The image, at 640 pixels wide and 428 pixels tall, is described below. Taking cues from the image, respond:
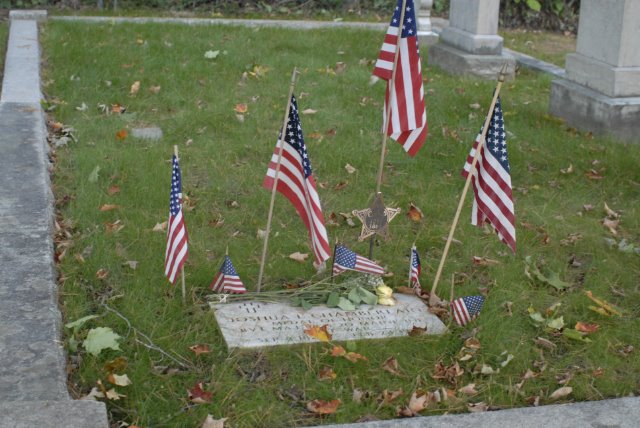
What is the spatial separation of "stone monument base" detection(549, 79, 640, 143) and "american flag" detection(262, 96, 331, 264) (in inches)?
155

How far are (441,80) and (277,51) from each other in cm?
195

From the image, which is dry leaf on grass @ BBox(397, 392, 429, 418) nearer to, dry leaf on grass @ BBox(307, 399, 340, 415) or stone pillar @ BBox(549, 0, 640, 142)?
dry leaf on grass @ BBox(307, 399, 340, 415)

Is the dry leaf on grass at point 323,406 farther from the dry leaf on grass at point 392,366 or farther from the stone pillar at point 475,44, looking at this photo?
the stone pillar at point 475,44

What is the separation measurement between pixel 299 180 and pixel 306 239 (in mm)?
917

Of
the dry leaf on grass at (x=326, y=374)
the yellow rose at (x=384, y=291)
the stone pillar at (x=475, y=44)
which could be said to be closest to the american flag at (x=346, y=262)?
the yellow rose at (x=384, y=291)

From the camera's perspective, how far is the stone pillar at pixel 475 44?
957 centimetres

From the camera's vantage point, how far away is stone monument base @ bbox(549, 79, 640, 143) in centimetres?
733

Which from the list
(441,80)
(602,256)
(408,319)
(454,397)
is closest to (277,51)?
(441,80)

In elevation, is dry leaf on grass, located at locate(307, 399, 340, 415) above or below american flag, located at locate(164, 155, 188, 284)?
below

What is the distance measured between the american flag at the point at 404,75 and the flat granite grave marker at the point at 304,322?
0.84 m

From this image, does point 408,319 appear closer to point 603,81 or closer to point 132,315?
point 132,315

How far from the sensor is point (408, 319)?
4258mm

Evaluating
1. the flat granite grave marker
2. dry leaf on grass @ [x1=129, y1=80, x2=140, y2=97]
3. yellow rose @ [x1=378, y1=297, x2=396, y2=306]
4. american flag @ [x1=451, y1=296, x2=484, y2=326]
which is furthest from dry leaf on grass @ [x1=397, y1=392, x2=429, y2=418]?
dry leaf on grass @ [x1=129, y1=80, x2=140, y2=97]

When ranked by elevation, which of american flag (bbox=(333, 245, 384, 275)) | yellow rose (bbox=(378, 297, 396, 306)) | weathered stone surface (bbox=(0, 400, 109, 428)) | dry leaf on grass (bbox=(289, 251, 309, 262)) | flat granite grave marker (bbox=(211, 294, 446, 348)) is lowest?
flat granite grave marker (bbox=(211, 294, 446, 348))
